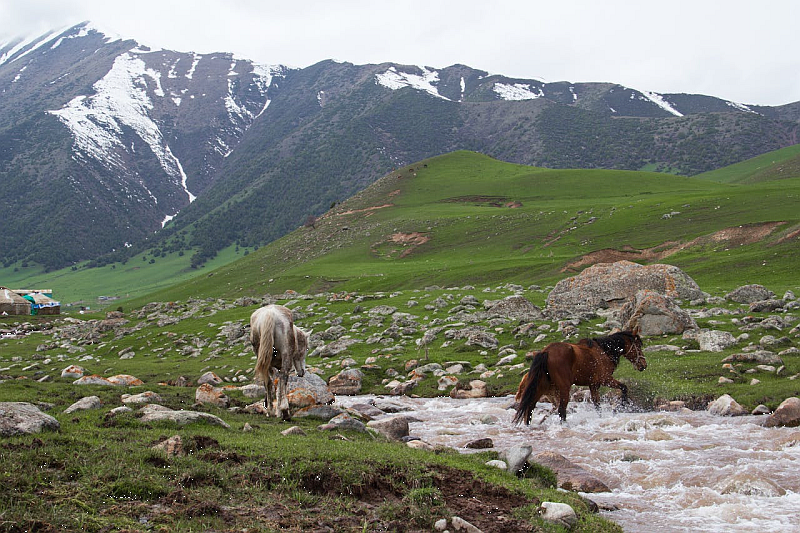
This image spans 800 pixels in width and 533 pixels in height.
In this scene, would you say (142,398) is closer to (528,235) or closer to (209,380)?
(209,380)

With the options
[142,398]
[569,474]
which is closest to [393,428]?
[569,474]

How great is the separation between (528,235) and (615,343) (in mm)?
60829

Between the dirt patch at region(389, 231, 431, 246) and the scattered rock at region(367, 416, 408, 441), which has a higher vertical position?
the dirt patch at region(389, 231, 431, 246)

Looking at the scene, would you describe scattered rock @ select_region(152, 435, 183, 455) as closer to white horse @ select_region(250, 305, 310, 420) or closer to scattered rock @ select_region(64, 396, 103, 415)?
scattered rock @ select_region(64, 396, 103, 415)

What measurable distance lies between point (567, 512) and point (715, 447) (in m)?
6.77

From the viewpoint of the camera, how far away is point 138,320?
182ft

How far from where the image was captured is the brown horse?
16.0 m

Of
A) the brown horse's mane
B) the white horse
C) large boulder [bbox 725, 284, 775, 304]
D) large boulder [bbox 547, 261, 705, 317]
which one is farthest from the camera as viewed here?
large boulder [bbox 547, 261, 705, 317]

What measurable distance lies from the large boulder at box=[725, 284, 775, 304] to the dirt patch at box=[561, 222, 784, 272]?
22494 mm

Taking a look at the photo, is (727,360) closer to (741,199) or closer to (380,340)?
(380,340)

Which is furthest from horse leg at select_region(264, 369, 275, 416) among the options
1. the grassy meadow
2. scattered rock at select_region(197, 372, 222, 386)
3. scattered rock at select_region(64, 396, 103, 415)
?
scattered rock at select_region(197, 372, 222, 386)

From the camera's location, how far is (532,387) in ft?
52.4

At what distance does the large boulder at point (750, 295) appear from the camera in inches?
1191

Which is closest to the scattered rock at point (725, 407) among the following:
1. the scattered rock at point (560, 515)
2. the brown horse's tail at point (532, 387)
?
the brown horse's tail at point (532, 387)
